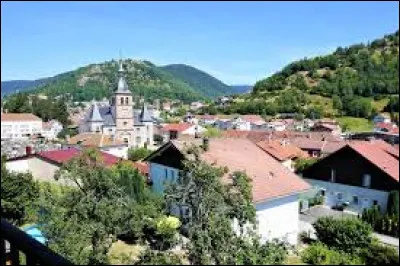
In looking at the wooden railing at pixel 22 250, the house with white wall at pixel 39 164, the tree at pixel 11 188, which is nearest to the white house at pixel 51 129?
the house with white wall at pixel 39 164

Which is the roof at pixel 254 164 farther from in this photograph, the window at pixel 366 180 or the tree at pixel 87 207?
the tree at pixel 87 207

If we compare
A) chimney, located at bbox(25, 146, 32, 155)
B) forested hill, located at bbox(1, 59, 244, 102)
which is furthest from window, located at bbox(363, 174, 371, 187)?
chimney, located at bbox(25, 146, 32, 155)

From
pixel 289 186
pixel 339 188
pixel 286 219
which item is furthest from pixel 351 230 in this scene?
pixel 289 186

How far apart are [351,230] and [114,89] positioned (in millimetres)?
2150

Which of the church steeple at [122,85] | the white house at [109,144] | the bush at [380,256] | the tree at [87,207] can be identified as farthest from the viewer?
the white house at [109,144]

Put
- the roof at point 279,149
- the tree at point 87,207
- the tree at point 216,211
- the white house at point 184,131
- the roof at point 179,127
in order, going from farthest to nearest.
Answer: the roof at point 179,127, the white house at point 184,131, the tree at point 87,207, the roof at point 279,149, the tree at point 216,211

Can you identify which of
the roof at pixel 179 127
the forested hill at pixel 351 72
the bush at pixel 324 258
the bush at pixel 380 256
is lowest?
the bush at pixel 324 258

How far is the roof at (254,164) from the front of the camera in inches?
82.0

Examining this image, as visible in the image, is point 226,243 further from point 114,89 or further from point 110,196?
point 110,196

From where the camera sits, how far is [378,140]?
4.00 feet

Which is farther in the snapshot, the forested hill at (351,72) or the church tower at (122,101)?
the church tower at (122,101)

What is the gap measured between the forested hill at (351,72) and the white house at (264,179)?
13.2 inches

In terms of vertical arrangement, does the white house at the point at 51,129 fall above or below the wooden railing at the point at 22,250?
above

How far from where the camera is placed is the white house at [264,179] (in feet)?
5.62
